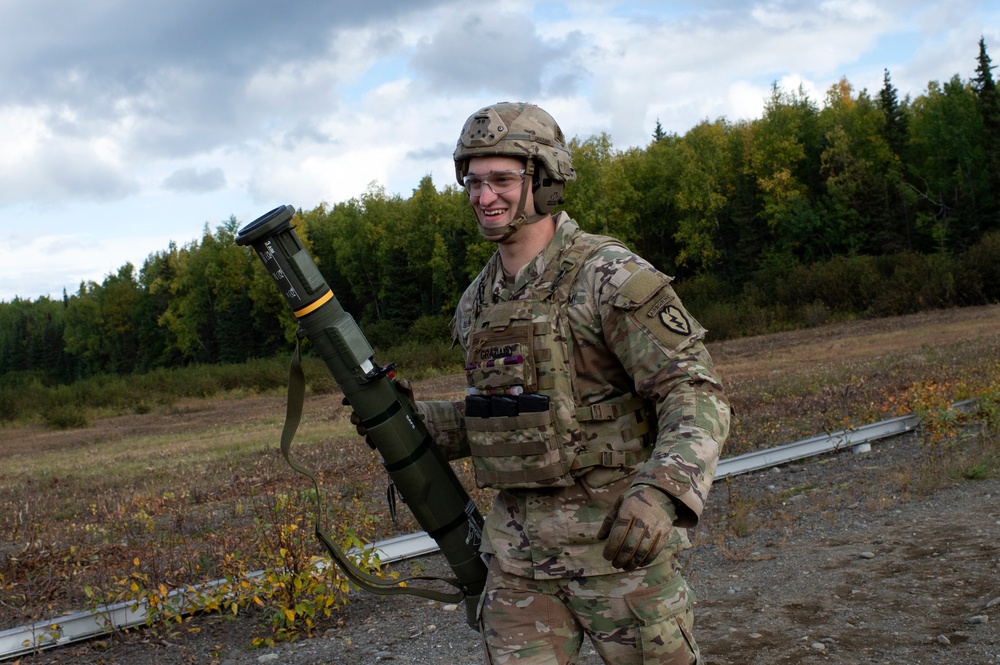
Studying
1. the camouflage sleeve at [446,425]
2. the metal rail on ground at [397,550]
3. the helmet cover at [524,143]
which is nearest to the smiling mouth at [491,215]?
the helmet cover at [524,143]

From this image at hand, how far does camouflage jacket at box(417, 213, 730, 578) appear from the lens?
2637 mm

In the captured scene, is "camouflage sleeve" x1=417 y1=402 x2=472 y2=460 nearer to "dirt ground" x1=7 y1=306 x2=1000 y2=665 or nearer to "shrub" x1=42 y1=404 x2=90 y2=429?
"dirt ground" x1=7 y1=306 x2=1000 y2=665

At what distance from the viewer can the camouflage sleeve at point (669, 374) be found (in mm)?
2559

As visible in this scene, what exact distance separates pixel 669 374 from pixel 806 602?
10.7ft

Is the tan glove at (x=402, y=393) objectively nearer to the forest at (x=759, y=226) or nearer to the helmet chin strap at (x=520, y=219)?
the helmet chin strap at (x=520, y=219)

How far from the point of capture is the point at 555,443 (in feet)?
9.51

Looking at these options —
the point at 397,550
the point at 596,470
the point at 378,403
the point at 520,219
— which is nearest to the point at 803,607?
the point at 397,550

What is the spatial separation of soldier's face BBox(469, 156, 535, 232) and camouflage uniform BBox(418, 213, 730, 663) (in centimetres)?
16

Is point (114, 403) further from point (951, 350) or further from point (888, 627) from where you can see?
point (888, 627)

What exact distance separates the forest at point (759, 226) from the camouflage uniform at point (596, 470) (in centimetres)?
3731

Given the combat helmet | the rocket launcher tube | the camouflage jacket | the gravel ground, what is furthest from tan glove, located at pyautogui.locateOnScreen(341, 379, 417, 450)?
the gravel ground

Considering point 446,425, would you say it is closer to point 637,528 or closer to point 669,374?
point 669,374

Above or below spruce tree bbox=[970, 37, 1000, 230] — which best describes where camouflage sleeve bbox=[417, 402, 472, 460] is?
below

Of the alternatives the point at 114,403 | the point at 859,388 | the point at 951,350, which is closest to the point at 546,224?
the point at 859,388
